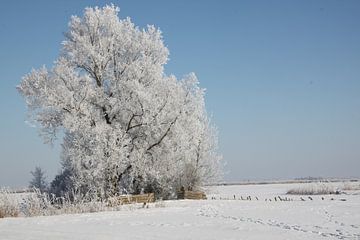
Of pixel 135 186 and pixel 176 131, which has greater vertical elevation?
pixel 176 131

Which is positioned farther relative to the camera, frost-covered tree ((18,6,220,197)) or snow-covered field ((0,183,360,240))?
frost-covered tree ((18,6,220,197))

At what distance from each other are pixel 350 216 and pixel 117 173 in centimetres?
1552

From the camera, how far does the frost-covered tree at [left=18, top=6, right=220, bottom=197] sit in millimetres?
27781

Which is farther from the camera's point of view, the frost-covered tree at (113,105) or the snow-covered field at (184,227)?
the frost-covered tree at (113,105)

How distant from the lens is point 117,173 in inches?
1141

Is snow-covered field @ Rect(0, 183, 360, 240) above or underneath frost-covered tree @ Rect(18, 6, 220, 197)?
underneath

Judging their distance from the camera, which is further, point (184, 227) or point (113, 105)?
point (113, 105)

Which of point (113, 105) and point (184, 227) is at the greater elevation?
point (113, 105)

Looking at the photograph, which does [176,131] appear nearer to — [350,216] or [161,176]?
[161,176]

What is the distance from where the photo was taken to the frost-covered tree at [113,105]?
2778 cm

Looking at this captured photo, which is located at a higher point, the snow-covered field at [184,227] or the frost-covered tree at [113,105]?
the frost-covered tree at [113,105]

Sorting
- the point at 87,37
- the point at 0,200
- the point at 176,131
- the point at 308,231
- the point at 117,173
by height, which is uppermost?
the point at 87,37

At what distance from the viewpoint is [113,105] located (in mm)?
28953

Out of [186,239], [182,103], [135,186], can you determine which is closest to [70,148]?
[135,186]
